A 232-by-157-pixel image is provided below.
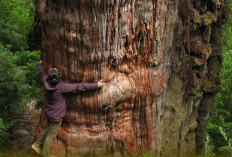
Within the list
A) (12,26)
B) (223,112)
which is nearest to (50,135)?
(223,112)

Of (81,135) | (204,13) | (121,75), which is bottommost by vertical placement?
(81,135)

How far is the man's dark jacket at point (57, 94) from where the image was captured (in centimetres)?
386

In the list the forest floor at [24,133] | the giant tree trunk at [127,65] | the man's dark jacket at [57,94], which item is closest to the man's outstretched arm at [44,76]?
the man's dark jacket at [57,94]

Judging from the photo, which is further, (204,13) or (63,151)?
(204,13)

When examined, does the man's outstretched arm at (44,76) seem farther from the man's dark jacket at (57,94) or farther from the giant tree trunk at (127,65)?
Result: the giant tree trunk at (127,65)

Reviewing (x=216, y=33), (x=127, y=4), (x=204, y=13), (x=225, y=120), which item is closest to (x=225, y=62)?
(x=225, y=120)

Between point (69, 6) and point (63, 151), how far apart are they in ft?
7.76

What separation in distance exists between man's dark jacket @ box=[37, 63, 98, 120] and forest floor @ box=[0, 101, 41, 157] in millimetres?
1877

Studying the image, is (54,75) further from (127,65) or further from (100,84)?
(127,65)

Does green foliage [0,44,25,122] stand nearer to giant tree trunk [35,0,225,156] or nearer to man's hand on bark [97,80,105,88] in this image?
giant tree trunk [35,0,225,156]

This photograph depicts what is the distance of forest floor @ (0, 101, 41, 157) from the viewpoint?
6.09 metres

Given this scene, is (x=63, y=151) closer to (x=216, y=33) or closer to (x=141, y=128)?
(x=141, y=128)

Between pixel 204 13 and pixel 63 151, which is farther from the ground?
pixel 204 13

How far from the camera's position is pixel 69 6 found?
3.48 m
